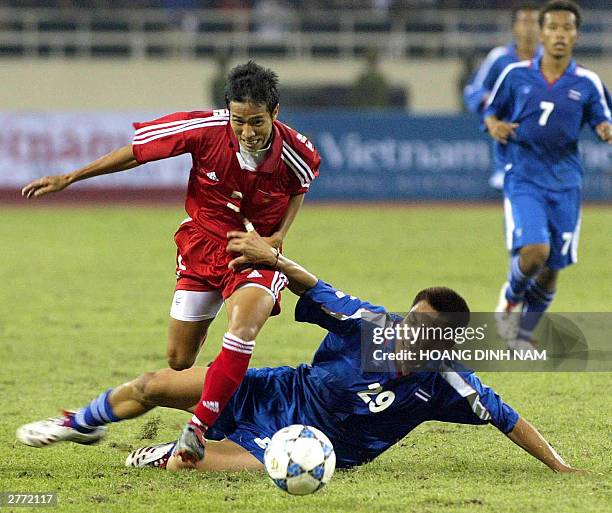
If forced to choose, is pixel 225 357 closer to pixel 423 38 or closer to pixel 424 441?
pixel 424 441

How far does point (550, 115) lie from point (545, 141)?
0.19 metres

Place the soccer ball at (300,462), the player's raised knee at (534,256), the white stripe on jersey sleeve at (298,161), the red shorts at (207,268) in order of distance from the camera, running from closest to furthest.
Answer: the soccer ball at (300,462) < the red shorts at (207,268) < the white stripe on jersey sleeve at (298,161) < the player's raised knee at (534,256)

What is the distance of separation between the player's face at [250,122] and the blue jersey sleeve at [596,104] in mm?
3524

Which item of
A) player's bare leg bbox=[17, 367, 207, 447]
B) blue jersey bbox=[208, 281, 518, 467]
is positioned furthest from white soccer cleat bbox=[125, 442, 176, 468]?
blue jersey bbox=[208, 281, 518, 467]

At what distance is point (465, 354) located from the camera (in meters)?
6.63

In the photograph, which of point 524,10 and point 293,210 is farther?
point 524,10

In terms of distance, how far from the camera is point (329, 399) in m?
5.04

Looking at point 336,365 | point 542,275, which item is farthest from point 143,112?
point 336,365

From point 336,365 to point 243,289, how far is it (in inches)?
21.9

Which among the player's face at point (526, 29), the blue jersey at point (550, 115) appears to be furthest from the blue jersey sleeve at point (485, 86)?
the blue jersey at point (550, 115)

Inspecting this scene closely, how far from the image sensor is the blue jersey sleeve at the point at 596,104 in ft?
26.4

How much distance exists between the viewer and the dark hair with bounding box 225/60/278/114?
5.17 meters

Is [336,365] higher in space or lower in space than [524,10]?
lower

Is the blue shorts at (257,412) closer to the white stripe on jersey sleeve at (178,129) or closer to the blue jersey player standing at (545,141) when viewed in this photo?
the white stripe on jersey sleeve at (178,129)
